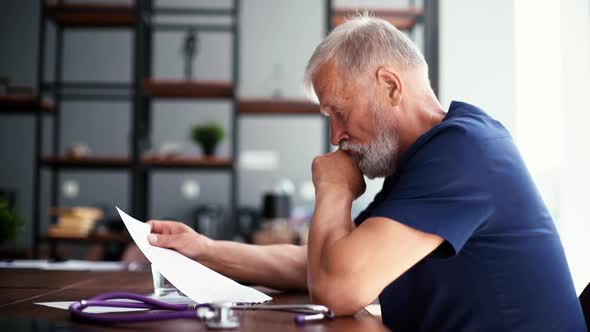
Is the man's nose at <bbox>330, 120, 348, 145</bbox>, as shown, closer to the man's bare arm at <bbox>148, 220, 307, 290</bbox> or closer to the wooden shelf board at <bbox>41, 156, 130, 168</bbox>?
the man's bare arm at <bbox>148, 220, 307, 290</bbox>

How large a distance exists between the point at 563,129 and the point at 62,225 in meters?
3.56

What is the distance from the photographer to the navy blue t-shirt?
39.6 inches

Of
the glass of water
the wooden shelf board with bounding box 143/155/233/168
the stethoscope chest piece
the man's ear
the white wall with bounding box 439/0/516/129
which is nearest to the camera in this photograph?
the stethoscope chest piece

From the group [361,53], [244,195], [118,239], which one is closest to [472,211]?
[361,53]

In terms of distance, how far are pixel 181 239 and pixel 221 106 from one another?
17.0 ft

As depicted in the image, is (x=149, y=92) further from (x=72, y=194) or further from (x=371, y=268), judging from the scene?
(x=371, y=268)

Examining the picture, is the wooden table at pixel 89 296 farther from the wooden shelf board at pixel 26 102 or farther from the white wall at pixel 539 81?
the wooden shelf board at pixel 26 102

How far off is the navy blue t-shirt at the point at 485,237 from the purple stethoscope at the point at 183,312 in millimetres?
247

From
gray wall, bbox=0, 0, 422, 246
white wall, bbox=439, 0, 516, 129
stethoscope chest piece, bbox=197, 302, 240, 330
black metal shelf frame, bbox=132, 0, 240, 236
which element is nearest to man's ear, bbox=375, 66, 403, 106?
stethoscope chest piece, bbox=197, 302, 240, 330

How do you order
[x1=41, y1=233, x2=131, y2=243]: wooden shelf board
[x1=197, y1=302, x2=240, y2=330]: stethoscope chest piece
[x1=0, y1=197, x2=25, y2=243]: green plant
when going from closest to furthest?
[x1=197, y1=302, x2=240, y2=330]: stethoscope chest piece
[x1=0, y1=197, x2=25, y2=243]: green plant
[x1=41, y1=233, x2=131, y2=243]: wooden shelf board

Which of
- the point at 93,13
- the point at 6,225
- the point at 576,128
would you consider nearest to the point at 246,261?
the point at 6,225

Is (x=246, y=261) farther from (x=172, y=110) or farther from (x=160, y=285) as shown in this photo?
(x=172, y=110)

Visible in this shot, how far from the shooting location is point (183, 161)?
445 cm

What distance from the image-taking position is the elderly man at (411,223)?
960mm
